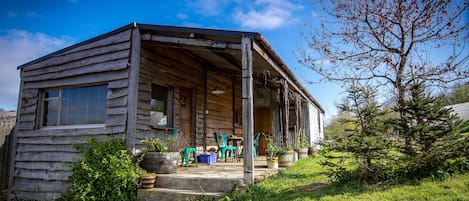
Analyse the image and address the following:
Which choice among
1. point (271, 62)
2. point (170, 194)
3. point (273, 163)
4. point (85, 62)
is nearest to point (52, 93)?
point (85, 62)

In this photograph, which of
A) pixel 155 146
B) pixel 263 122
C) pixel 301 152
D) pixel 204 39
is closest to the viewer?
pixel 204 39

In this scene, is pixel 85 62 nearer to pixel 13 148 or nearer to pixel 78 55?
pixel 78 55

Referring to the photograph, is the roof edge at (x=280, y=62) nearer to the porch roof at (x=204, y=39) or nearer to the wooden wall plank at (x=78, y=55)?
the porch roof at (x=204, y=39)

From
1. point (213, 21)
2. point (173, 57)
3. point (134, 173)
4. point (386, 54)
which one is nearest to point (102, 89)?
point (173, 57)

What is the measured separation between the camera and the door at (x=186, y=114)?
276 inches

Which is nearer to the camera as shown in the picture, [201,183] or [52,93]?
[201,183]

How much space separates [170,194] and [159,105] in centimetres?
263

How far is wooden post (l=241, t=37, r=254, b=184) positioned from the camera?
4254mm

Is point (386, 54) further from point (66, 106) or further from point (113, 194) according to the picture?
point (66, 106)

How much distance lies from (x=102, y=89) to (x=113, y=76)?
539 millimetres

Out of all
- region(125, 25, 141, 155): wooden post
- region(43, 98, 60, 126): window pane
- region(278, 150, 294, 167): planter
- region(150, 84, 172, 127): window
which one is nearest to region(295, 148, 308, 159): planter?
region(278, 150, 294, 167): planter

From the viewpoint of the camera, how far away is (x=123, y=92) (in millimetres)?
5469

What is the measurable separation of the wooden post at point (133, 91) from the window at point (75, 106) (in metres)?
0.91

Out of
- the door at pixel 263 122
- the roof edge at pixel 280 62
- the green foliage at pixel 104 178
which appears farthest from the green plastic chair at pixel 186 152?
the door at pixel 263 122
